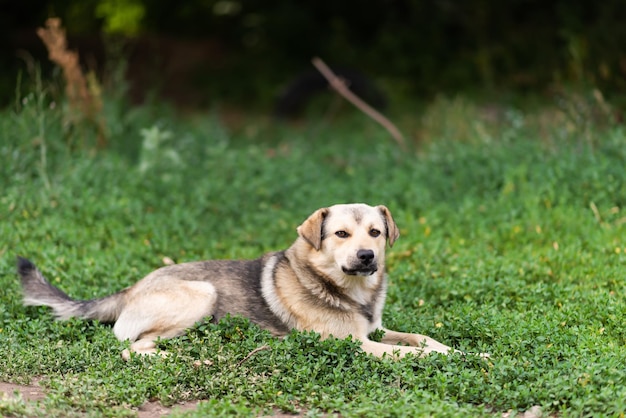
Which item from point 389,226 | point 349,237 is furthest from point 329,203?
point 349,237

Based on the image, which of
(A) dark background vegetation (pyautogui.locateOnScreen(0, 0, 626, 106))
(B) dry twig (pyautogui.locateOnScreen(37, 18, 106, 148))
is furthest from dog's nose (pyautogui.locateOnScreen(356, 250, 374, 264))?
(A) dark background vegetation (pyautogui.locateOnScreen(0, 0, 626, 106))

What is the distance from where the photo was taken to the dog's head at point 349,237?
20.2 feet

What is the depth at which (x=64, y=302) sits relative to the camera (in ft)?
22.3

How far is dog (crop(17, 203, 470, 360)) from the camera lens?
6.27 metres

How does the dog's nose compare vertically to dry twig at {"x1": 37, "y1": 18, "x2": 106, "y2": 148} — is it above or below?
below

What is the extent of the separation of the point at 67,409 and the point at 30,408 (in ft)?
0.71

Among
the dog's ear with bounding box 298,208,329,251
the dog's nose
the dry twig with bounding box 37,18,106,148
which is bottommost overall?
the dog's nose

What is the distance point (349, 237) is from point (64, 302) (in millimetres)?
2264

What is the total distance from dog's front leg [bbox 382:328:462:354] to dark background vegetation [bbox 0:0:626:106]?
10.7 meters

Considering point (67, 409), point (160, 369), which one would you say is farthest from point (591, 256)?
point (67, 409)

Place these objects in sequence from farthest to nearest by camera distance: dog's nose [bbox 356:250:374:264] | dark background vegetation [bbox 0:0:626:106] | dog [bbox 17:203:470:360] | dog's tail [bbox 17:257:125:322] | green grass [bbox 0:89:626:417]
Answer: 1. dark background vegetation [bbox 0:0:626:106]
2. dog's tail [bbox 17:257:125:322]
3. dog [bbox 17:203:470:360]
4. dog's nose [bbox 356:250:374:264]
5. green grass [bbox 0:89:626:417]

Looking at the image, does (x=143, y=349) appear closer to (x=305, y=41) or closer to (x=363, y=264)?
(x=363, y=264)

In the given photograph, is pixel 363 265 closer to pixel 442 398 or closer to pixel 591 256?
pixel 442 398

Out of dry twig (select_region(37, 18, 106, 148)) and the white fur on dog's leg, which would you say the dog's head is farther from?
dry twig (select_region(37, 18, 106, 148))
